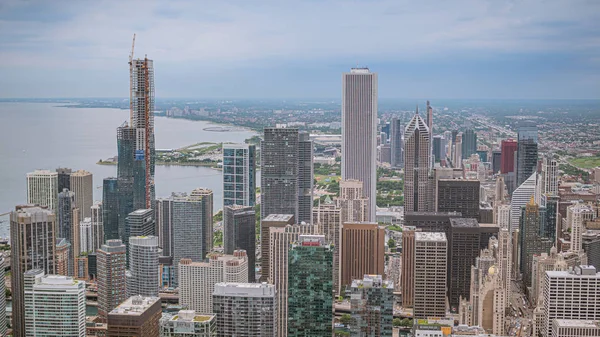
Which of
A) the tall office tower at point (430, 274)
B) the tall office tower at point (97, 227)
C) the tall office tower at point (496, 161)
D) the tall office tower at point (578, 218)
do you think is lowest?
the tall office tower at point (430, 274)

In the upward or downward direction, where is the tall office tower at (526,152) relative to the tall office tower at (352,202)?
upward

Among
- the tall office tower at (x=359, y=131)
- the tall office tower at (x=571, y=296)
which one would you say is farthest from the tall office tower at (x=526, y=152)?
the tall office tower at (x=359, y=131)

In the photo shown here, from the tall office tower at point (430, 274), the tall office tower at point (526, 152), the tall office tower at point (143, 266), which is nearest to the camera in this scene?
the tall office tower at point (143, 266)

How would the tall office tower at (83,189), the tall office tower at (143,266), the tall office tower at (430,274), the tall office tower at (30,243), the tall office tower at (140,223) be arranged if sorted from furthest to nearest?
1. the tall office tower at (83,189)
2. the tall office tower at (140,223)
3. the tall office tower at (430,274)
4. the tall office tower at (143,266)
5. the tall office tower at (30,243)

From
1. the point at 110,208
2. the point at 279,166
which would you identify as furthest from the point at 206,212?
the point at 279,166

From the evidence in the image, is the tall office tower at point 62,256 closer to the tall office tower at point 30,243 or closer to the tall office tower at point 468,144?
the tall office tower at point 30,243

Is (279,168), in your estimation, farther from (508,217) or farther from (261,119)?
(508,217)
